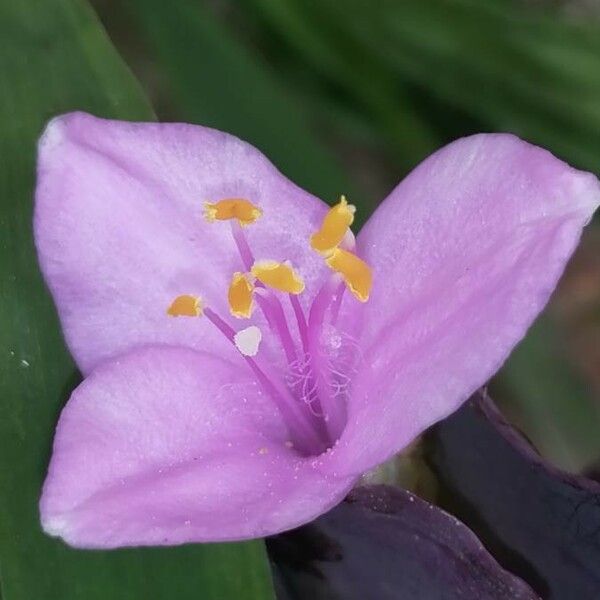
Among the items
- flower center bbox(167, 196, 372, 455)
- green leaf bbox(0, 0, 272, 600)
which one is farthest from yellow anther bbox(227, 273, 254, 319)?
green leaf bbox(0, 0, 272, 600)

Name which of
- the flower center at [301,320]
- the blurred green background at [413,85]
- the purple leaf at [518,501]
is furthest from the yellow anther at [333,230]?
the blurred green background at [413,85]

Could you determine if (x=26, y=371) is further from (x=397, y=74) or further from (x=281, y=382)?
(x=397, y=74)

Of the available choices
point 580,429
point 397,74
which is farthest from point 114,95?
point 580,429

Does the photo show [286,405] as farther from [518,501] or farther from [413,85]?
[413,85]

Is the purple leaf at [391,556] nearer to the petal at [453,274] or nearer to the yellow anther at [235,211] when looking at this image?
the petal at [453,274]

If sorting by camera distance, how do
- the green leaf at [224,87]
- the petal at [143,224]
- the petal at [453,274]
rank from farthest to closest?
the green leaf at [224,87]
the petal at [143,224]
the petal at [453,274]

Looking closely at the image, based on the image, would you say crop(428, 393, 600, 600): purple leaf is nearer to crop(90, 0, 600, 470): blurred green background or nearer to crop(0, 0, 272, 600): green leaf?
crop(0, 0, 272, 600): green leaf
